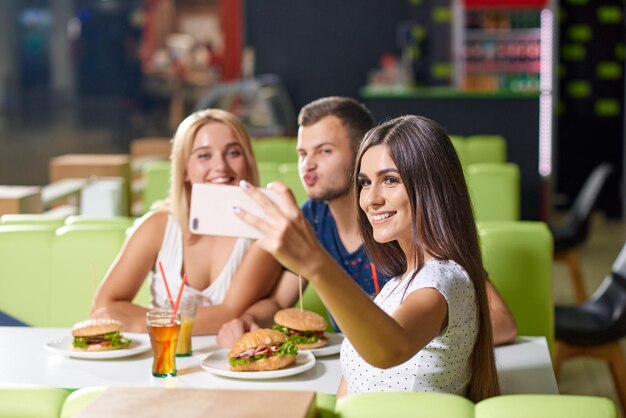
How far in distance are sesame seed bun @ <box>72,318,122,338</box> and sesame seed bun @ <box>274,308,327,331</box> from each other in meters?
0.39

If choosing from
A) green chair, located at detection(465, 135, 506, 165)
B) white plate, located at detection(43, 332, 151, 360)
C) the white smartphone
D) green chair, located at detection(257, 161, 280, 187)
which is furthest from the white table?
green chair, located at detection(465, 135, 506, 165)

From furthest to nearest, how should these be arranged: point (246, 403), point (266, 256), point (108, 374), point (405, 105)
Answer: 1. point (405, 105)
2. point (266, 256)
3. point (108, 374)
4. point (246, 403)

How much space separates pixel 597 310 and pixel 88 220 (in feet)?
6.55

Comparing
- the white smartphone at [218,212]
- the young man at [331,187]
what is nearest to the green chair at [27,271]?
the young man at [331,187]

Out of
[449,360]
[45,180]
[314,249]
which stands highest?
[314,249]

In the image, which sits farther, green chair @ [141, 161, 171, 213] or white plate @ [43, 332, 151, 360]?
green chair @ [141, 161, 171, 213]

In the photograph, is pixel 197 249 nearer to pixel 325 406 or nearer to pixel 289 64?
pixel 325 406

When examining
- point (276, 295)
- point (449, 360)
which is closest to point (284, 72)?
point (276, 295)

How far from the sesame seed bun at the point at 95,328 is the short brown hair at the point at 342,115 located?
0.85 meters

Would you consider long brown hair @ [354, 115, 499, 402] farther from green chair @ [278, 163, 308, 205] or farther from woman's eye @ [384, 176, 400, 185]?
green chair @ [278, 163, 308, 205]

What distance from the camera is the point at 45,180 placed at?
420 inches

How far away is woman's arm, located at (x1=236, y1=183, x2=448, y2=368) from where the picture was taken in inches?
56.5

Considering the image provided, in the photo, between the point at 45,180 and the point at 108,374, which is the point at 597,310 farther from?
the point at 45,180

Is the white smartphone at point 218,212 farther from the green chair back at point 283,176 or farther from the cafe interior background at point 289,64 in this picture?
the cafe interior background at point 289,64
